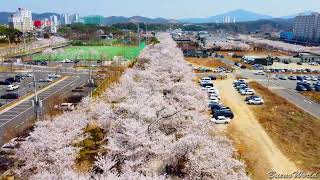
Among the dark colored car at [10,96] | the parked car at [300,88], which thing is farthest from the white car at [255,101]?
the dark colored car at [10,96]

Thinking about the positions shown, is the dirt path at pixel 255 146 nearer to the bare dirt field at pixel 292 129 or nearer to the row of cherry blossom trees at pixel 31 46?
the bare dirt field at pixel 292 129

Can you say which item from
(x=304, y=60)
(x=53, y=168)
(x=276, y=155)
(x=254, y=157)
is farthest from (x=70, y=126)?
(x=304, y=60)

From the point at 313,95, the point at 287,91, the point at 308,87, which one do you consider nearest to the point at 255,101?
the point at 313,95

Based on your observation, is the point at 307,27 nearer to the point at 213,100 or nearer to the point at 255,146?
the point at 213,100

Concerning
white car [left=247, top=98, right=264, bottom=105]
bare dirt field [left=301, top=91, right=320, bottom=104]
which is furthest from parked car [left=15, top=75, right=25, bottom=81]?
bare dirt field [left=301, top=91, right=320, bottom=104]

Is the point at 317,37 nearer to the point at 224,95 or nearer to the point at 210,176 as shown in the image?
the point at 224,95

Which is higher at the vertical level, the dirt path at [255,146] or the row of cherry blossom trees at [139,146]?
the row of cherry blossom trees at [139,146]

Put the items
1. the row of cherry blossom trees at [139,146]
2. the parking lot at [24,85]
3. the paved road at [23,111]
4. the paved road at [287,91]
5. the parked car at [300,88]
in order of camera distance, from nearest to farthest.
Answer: the row of cherry blossom trees at [139,146] → the paved road at [23,111] → the paved road at [287,91] → the parking lot at [24,85] → the parked car at [300,88]
